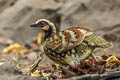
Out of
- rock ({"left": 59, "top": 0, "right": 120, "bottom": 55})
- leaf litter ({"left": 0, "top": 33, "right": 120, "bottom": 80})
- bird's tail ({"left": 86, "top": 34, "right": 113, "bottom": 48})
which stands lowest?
leaf litter ({"left": 0, "top": 33, "right": 120, "bottom": 80})

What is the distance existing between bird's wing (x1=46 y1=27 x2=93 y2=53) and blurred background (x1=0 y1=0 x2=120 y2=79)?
459 cm

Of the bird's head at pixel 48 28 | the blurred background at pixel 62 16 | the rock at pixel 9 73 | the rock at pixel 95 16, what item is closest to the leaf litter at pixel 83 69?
the rock at pixel 9 73

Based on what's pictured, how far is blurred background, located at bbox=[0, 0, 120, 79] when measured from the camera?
1198 cm

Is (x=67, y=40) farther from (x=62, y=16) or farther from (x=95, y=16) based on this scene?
(x=62, y=16)

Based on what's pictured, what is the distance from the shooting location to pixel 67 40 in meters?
5.98

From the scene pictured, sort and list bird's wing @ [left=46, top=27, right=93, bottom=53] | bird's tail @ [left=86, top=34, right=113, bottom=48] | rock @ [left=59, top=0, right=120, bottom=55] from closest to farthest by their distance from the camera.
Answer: bird's tail @ [left=86, top=34, right=113, bottom=48], bird's wing @ [left=46, top=27, right=93, bottom=53], rock @ [left=59, top=0, right=120, bottom=55]

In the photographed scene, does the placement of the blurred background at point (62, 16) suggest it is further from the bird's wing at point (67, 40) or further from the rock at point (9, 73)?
the rock at point (9, 73)

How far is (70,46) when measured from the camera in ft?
19.5

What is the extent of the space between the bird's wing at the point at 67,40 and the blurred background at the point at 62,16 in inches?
181

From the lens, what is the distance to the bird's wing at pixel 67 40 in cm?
594

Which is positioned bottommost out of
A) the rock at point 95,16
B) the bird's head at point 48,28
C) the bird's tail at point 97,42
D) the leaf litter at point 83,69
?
the leaf litter at point 83,69

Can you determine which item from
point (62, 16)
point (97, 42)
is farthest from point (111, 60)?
point (62, 16)

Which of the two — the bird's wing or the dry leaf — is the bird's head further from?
the dry leaf

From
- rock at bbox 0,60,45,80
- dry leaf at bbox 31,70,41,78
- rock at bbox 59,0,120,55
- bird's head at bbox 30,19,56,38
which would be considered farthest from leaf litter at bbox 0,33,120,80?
rock at bbox 59,0,120,55
